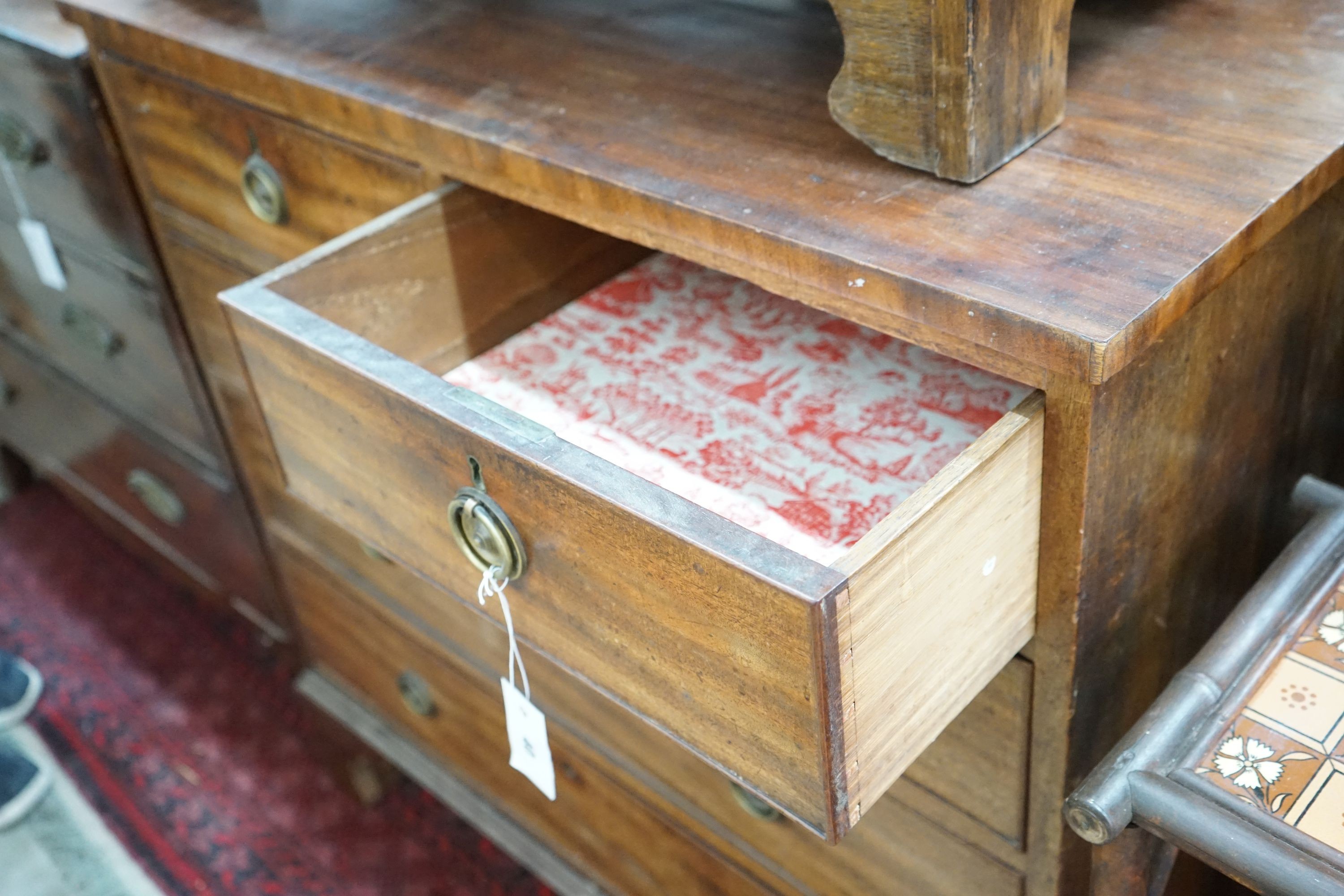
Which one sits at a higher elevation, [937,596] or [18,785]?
[937,596]

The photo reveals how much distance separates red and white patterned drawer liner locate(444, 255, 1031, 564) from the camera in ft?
2.06

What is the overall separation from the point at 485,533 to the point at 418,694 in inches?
22.5

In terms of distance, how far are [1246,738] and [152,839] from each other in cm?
113

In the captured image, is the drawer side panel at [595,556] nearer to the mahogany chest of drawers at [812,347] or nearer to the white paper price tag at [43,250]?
the mahogany chest of drawers at [812,347]

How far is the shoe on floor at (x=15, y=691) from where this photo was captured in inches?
57.2

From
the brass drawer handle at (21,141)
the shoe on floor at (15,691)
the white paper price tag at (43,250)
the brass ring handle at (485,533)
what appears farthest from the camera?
the shoe on floor at (15,691)

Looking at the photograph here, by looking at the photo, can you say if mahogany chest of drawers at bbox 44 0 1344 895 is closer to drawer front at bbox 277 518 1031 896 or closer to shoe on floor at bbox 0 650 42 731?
drawer front at bbox 277 518 1031 896

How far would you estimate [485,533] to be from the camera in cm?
60

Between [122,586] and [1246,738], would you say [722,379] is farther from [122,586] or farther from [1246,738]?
[122,586]

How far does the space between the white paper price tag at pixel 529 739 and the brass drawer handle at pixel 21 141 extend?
75cm

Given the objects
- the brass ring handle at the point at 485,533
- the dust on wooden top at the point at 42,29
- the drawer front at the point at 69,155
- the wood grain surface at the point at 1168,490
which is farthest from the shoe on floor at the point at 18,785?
the wood grain surface at the point at 1168,490

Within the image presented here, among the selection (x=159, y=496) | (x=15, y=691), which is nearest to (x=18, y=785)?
(x=15, y=691)

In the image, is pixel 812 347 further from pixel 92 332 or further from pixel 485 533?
pixel 92 332

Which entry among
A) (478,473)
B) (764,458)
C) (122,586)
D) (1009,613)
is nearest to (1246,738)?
(1009,613)
